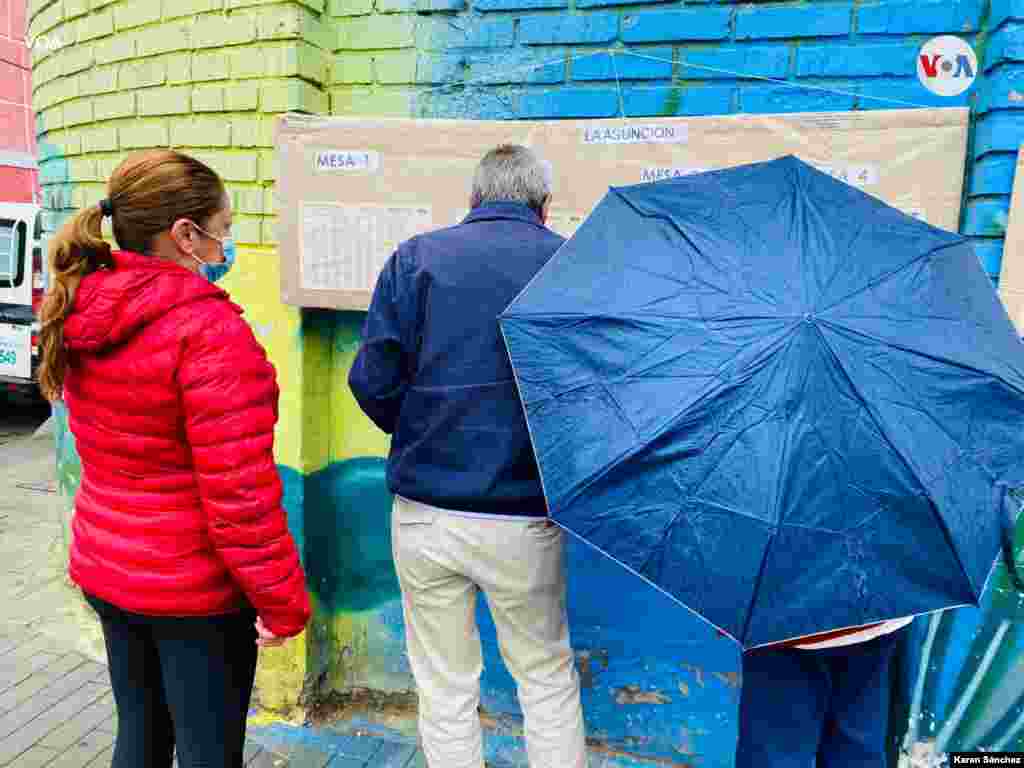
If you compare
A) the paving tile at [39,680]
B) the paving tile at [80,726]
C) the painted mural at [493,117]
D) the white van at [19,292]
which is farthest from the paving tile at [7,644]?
the white van at [19,292]

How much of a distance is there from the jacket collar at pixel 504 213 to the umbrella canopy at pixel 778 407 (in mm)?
393

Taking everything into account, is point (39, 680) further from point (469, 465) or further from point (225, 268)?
point (469, 465)

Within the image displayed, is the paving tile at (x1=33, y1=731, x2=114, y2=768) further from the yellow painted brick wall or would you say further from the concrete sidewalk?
the yellow painted brick wall

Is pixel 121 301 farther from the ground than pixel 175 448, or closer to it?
farther from the ground

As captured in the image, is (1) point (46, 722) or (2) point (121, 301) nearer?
(2) point (121, 301)

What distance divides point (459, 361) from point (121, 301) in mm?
728

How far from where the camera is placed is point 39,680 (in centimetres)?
324

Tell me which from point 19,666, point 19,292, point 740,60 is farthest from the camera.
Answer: point 19,292

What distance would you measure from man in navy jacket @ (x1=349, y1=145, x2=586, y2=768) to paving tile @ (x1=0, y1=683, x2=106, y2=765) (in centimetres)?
161

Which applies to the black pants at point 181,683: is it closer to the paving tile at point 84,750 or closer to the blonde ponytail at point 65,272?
the blonde ponytail at point 65,272

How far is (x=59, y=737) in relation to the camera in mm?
2871

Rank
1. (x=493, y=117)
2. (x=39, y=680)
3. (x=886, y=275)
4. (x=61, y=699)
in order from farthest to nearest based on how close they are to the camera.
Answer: (x=39, y=680)
(x=61, y=699)
(x=493, y=117)
(x=886, y=275)

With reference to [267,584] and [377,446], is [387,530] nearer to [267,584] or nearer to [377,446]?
[377,446]

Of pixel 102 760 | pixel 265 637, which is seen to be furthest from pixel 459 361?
pixel 102 760
